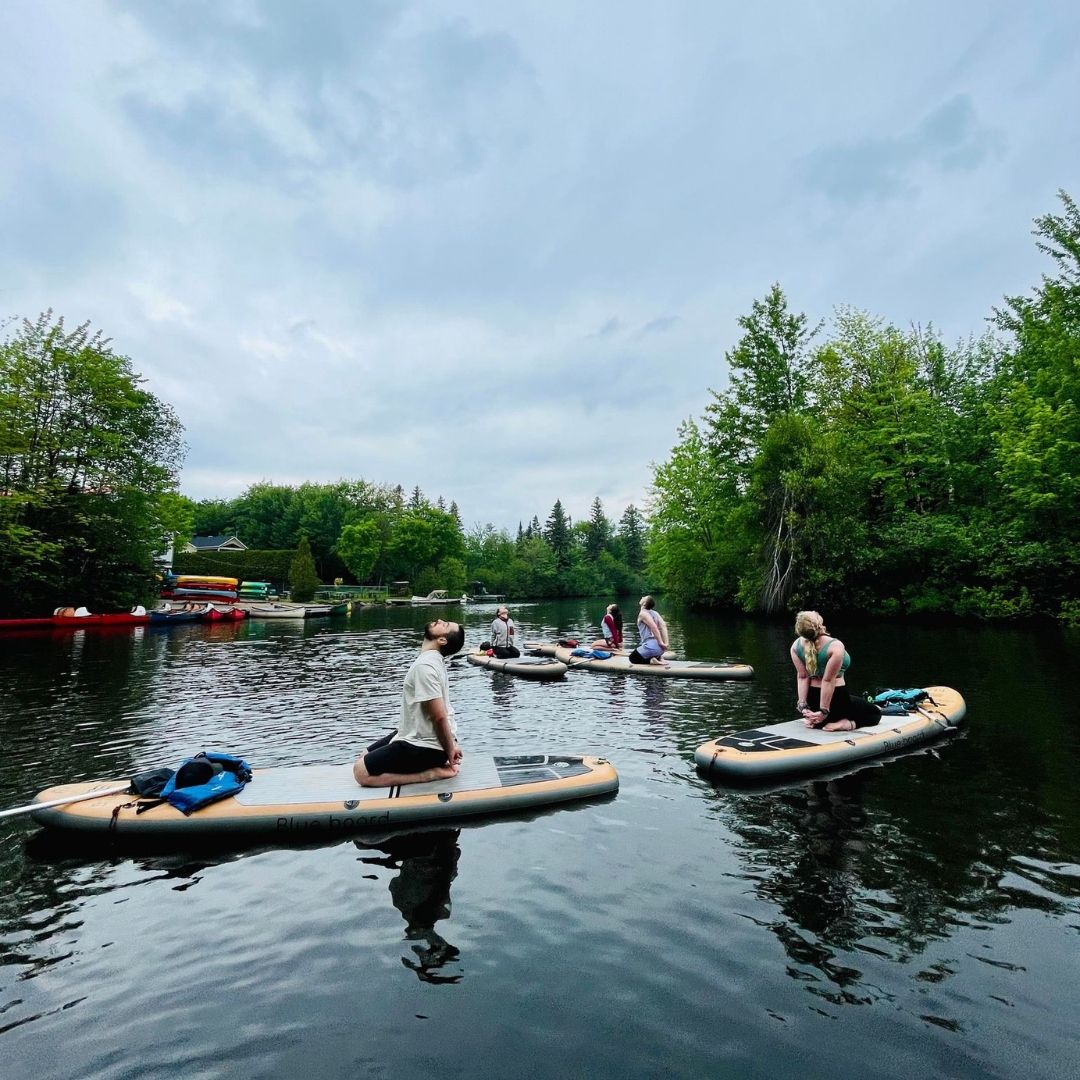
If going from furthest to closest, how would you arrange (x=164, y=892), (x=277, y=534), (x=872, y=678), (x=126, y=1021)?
1. (x=277, y=534)
2. (x=872, y=678)
3. (x=164, y=892)
4. (x=126, y=1021)

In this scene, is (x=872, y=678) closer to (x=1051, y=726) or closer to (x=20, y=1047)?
(x=1051, y=726)

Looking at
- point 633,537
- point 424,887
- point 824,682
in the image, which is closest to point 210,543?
point 633,537

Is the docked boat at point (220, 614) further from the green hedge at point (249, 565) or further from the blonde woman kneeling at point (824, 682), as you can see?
the blonde woman kneeling at point (824, 682)

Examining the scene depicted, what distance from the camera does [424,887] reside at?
214 inches

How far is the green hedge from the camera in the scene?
6462 centimetres

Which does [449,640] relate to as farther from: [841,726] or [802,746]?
[841,726]

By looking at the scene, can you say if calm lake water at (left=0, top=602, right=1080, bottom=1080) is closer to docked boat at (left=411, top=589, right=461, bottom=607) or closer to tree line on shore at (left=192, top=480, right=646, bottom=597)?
docked boat at (left=411, top=589, right=461, bottom=607)

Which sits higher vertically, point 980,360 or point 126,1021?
point 980,360

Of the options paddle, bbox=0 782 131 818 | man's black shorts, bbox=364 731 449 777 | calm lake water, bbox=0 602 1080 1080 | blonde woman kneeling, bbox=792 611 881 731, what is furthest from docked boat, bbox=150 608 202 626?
blonde woman kneeling, bbox=792 611 881 731

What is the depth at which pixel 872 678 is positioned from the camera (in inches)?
600

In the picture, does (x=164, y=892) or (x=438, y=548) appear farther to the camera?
(x=438, y=548)

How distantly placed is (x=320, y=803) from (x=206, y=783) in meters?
1.24

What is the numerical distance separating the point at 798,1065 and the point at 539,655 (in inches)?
672

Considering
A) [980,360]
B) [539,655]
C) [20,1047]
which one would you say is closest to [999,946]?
[20,1047]
